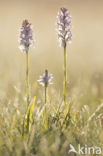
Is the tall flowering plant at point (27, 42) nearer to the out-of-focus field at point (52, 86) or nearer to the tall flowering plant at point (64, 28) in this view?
the out-of-focus field at point (52, 86)

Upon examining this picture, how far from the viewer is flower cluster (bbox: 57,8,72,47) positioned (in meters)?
3.84

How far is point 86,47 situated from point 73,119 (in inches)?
320

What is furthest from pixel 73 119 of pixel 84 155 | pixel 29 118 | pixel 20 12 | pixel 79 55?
pixel 20 12

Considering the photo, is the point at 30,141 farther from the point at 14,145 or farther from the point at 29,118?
the point at 29,118

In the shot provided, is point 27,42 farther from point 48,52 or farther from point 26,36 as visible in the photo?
point 48,52

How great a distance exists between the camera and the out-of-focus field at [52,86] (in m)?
3.39

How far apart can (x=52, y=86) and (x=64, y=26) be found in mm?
3230

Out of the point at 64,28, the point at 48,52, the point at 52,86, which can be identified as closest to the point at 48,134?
the point at 64,28

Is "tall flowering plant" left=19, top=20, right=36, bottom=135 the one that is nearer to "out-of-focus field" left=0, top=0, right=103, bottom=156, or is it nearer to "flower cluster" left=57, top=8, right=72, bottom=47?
"out-of-focus field" left=0, top=0, right=103, bottom=156

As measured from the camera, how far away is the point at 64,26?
3.87 meters

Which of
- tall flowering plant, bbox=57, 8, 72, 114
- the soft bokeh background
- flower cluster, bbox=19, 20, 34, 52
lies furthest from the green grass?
the soft bokeh background

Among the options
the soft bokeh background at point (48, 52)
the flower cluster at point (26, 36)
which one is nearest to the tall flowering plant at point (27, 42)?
the flower cluster at point (26, 36)

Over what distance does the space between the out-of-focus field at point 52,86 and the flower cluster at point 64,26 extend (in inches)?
22.5

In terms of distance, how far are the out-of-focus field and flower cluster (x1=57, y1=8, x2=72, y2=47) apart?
0.57 m
